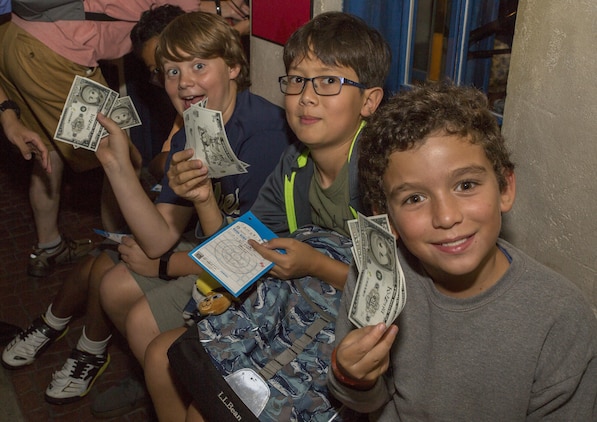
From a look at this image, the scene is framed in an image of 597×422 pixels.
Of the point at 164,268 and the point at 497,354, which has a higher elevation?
the point at 497,354

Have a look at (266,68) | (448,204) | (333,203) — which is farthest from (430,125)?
(266,68)

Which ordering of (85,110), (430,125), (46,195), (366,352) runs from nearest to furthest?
(366,352) → (430,125) → (85,110) → (46,195)

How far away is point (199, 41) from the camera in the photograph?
2631mm

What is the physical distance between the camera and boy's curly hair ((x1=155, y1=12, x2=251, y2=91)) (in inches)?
104

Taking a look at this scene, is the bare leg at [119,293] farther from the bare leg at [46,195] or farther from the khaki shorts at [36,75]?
the bare leg at [46,195]

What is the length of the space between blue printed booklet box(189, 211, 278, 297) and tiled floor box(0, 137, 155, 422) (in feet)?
3.79

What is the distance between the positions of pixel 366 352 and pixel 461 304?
1.01 ft

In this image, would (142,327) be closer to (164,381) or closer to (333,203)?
(164,381)

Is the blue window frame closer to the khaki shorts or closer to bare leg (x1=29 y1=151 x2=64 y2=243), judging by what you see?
the khaki shorts

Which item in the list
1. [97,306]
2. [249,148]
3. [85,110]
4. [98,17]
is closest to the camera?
[249,148]

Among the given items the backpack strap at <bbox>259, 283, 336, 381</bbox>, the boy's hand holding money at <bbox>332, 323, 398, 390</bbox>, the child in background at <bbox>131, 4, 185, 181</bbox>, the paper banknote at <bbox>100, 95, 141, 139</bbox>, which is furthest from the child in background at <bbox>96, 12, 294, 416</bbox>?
the boy's hand holding money at <bbox>332, 323, 398, 390</bbox>

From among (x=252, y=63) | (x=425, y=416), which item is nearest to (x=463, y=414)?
(x=425, y=416)

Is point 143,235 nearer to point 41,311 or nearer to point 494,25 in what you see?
point 41,311

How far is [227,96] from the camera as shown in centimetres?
274
